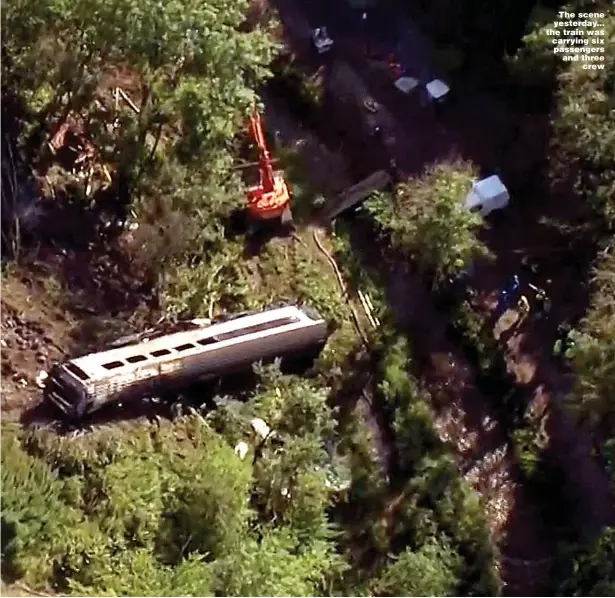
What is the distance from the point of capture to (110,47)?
902 cm

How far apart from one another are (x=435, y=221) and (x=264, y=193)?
6.88ft

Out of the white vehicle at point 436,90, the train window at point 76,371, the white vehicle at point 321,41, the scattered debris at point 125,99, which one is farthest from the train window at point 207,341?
the white vehicle at point 436,90

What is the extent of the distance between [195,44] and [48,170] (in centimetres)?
252

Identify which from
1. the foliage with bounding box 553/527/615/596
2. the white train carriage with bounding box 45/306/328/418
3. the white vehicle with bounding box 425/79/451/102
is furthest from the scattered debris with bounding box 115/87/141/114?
the foliage with bounding box 553/527/615/596

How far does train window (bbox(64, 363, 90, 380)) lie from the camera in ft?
31.2

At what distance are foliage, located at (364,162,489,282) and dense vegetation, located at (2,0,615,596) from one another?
0.09ft

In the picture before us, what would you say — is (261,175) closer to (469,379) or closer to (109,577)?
(469,379)

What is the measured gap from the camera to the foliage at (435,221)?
427 inches

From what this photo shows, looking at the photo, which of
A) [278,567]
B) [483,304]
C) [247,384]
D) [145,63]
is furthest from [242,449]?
[145,63]

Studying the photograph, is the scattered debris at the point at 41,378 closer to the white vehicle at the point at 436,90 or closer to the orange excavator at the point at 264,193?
the orange excavator at the point at 264,193

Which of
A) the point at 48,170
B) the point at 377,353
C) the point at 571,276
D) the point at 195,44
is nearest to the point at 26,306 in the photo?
the point at 48,170

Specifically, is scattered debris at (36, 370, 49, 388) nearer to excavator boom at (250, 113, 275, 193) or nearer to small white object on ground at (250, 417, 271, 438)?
small white object on ground at (250, 417, 271, 438)

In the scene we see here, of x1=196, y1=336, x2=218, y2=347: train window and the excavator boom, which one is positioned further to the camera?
the excavator boom

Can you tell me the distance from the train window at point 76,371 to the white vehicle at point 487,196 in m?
5.21
